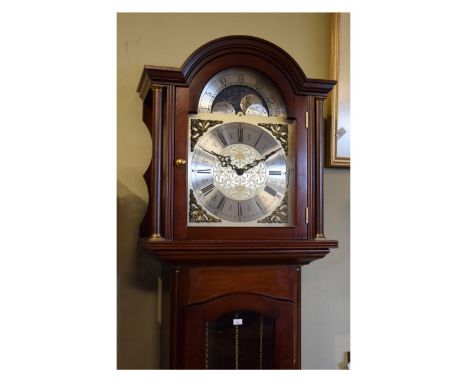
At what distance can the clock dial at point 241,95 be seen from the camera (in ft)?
3.80

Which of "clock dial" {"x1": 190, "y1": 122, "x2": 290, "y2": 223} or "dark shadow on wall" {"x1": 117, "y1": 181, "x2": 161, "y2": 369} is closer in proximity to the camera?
"clock dial" {"x1": 190, "y1": 122, "x2": 290, "y2": 223}

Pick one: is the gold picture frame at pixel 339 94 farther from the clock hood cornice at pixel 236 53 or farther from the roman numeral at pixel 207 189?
the roman numeral at pixel 207 189

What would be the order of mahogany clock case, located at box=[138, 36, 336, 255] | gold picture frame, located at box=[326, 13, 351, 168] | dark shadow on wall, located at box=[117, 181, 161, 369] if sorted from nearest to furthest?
1. mahogany clock case, located at box=[138, 36, 336, 255]
2. dark shadow on wall, located at box=[117, 181, 161, 369]
3. gold picture frame, located at box=[326, 13, 351, 168]

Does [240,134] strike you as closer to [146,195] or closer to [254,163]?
[254,163]

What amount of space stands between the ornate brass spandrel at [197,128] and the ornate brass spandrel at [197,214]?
0.40ft

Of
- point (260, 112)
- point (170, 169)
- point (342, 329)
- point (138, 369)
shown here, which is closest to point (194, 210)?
point (170, 169)

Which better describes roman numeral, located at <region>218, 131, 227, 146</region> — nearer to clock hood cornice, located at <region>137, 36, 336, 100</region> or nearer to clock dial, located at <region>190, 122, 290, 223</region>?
clock dial, located at <region>190, 122, 290, 223</region>

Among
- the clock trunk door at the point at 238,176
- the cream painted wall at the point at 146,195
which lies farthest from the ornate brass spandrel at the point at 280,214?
the cream painted wall at the point at 146,195

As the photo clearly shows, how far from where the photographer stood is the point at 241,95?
1181 mm

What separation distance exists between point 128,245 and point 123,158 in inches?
9.9

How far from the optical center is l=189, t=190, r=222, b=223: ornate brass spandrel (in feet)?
3.72

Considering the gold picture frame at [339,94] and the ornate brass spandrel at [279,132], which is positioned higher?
the gold picture frame at [339,94]

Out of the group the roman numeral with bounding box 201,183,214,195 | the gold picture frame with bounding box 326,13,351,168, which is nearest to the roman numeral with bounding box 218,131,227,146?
the roman numeral with bounding box 201,183,214,195

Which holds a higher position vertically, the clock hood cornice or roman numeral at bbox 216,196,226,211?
the clock hood cornice
